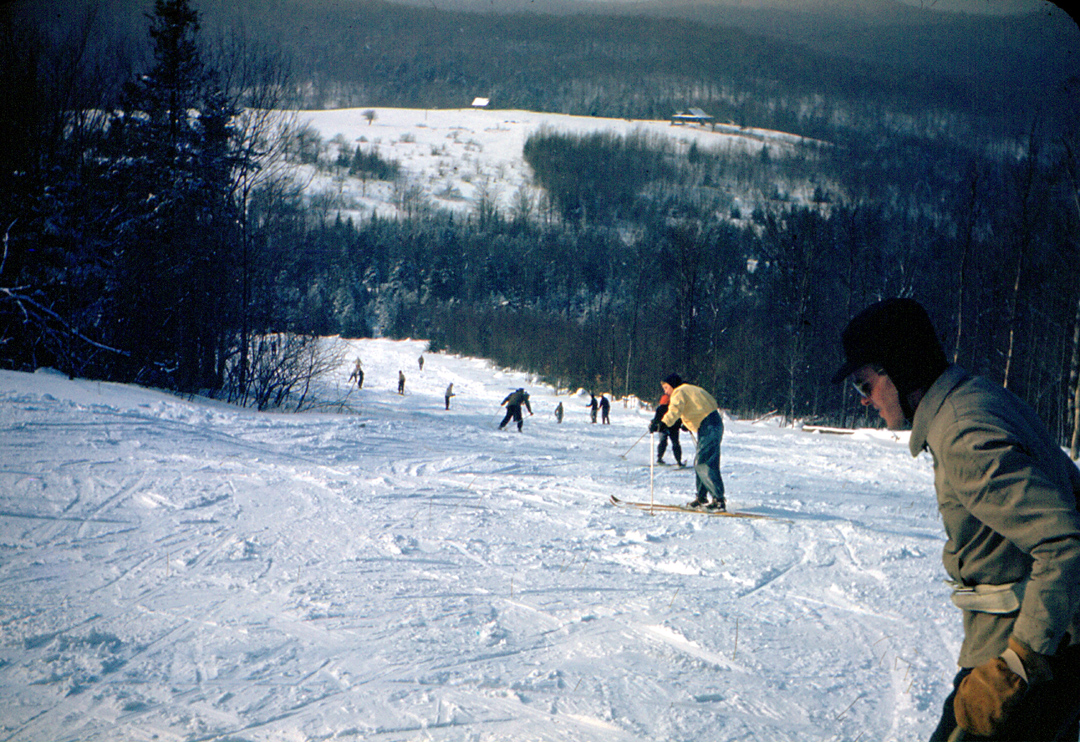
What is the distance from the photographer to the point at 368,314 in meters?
108

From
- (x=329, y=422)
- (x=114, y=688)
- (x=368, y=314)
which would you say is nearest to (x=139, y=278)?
(x=329, y=422)

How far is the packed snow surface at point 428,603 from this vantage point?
3633mm

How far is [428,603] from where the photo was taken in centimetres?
518

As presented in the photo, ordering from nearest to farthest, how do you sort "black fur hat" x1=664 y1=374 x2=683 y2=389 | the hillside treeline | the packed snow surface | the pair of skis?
the packed snow surface → the pair of skis → "black fur hat" x1=664 y1=374 x2=683 y2=389 → the hillside treeline

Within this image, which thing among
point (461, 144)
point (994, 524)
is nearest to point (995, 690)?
point (994, 524)

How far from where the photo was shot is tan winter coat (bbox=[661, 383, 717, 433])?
28.7ft

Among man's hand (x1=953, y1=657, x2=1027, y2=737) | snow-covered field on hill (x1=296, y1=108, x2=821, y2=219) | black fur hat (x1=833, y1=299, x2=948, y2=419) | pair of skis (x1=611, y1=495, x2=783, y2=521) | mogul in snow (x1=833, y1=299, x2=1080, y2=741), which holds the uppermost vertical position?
snow-covered field on hill (x1=296, y1=108, x2=821, y2=219)

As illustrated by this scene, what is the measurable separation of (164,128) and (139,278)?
5.49m

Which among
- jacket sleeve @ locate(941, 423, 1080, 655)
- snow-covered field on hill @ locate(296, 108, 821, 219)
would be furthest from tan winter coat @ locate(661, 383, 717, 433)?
snow-covered field on hill @ locate(296, 108, 821, 219)

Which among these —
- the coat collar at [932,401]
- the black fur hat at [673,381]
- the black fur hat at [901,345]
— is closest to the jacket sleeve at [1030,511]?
the coat collar at [932,401]

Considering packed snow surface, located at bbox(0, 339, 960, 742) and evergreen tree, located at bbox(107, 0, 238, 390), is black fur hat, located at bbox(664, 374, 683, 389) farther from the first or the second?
evergreen tree, located at bbox(107, 0, 238, 390)

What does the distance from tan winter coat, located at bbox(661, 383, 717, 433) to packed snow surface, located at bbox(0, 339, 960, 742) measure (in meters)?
1.27

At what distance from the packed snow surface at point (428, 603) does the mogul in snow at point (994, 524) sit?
197cm

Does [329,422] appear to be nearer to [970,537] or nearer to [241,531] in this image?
[241,531]
